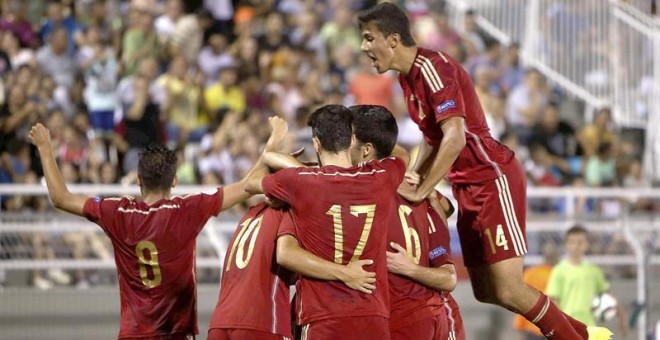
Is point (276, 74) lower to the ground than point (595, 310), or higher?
higher

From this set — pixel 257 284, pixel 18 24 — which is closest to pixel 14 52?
pixel 18 24

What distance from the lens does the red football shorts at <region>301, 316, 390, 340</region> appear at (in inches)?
276

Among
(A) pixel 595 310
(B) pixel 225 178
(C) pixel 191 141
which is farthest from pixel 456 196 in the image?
(C) pixel 191 141

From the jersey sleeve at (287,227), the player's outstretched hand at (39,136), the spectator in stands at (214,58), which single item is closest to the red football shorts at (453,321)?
the jersey sleeve at (287,227)

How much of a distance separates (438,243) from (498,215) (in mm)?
838

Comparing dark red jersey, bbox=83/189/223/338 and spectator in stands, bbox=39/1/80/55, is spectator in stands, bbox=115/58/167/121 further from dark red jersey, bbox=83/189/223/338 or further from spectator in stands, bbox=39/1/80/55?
dark red jersey, bbox=83/189/223/338

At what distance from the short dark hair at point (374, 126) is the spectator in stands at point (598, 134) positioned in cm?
1009

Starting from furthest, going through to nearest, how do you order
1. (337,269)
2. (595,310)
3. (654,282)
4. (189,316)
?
(654,282) < (595,310) < (189,316) < (337,269)

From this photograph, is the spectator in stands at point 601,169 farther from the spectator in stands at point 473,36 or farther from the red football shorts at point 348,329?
the red football shorts at point 348,329

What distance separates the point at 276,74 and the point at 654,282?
5.34 metres

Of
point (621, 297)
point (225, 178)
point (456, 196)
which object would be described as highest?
point (456, 196)

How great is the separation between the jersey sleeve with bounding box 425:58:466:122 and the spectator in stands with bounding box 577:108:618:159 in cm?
943

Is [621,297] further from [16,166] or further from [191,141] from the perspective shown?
[16,166]

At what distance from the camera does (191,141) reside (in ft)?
50.2
